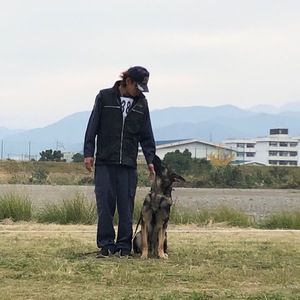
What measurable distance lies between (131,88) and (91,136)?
0.67 m

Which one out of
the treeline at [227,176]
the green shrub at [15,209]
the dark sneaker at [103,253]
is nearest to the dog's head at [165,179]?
the dark sneaker at [103,253]

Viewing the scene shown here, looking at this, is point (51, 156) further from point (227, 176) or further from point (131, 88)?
point (131, 88)

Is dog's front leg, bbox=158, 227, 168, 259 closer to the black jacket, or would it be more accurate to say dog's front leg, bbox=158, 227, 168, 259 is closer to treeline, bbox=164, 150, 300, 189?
the black jacket

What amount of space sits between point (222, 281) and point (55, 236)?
4147 millimetres

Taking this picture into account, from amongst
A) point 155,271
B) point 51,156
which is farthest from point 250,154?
point 155,271

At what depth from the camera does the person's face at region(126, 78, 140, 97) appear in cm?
761

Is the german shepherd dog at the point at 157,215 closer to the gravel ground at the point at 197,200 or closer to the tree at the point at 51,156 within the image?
the gravel ground at the point at 197,200

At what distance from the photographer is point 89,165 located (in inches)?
301

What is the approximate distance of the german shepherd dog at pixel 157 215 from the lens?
7.71 meters

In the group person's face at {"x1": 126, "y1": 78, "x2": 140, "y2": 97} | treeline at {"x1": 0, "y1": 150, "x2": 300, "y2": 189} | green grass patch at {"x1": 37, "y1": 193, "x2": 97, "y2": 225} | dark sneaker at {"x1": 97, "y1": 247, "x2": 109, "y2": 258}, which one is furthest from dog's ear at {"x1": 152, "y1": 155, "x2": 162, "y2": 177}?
treeline at {"x1": 0, "y1": 150, "x2": 300, "y2": 189}

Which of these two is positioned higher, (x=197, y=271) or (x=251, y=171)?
(x=251, y=171)

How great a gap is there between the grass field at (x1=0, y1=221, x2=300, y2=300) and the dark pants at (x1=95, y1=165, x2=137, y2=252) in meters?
0.28

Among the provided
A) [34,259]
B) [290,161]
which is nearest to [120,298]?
[34,259]

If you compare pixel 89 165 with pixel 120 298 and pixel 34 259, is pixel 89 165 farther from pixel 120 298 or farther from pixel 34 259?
pixel 120 298
